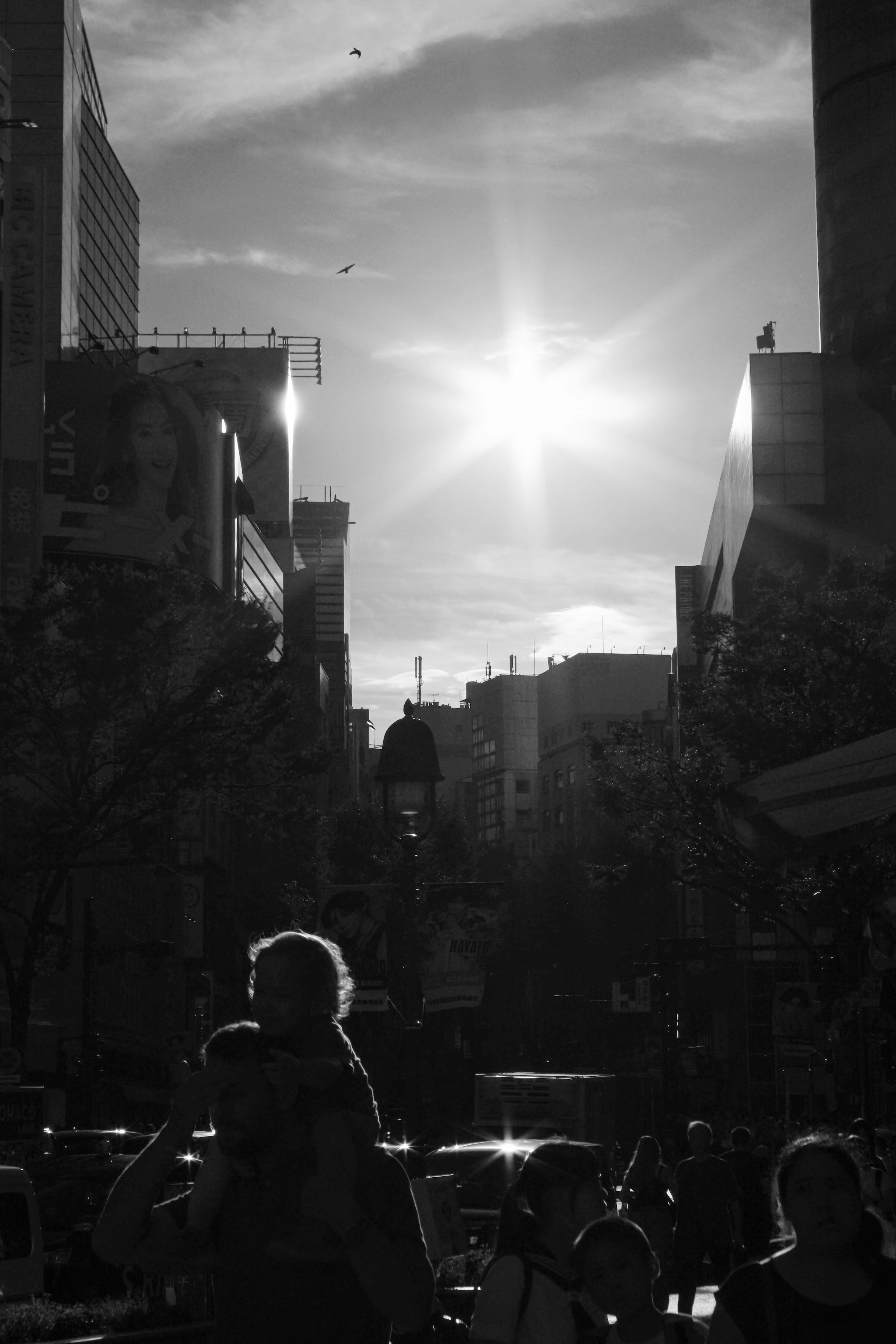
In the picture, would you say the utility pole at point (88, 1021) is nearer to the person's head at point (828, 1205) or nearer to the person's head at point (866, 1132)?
the person's head at point (866, 1132)

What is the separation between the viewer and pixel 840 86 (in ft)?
297

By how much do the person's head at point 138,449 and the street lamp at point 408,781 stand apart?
1842 inches

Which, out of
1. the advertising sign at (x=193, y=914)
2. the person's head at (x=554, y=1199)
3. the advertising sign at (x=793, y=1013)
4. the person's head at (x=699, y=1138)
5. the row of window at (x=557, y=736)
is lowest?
the person's head at (x=699, y=1138)

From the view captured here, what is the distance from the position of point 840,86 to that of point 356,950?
83.8m

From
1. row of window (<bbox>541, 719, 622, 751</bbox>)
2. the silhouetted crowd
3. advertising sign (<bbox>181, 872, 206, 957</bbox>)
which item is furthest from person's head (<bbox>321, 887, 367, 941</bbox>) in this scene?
row of window (<bbox>541, 719, 622, 751</bbox>)

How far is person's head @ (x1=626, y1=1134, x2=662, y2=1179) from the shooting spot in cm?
1656

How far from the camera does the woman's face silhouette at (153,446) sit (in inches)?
2564

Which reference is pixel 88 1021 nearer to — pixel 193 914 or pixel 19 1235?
pixel 19 1235

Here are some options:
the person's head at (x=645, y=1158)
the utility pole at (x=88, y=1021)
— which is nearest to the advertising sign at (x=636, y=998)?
the utility pole at (x=88, y=1021)

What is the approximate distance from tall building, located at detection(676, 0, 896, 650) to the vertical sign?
29.6m

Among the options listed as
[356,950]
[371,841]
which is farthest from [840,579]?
[371,841]

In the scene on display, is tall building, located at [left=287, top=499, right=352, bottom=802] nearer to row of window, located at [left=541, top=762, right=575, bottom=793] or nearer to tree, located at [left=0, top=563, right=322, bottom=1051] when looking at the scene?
row of window, located at [left=541, top=762, right=575, bottom=793]

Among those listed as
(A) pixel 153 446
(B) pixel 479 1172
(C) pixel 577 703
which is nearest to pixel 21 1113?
(B) pixel 479 1172

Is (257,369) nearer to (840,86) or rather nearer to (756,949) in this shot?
(840,86)
